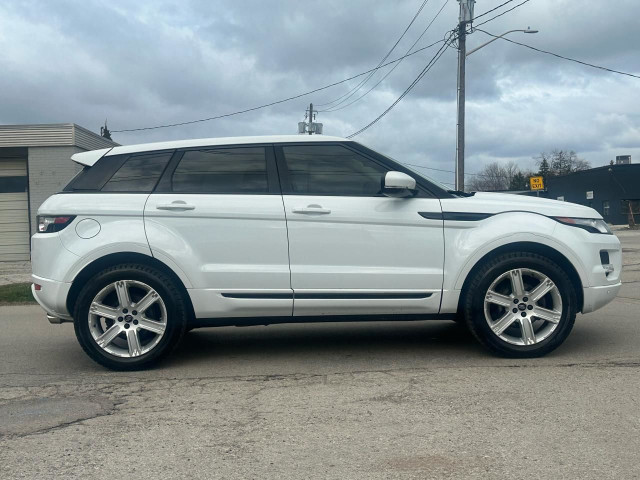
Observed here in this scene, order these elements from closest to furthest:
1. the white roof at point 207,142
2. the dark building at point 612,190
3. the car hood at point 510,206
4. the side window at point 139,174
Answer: the car hood at point 510,206 → the side window at point 139,174 → the white roof at point 207,142 → the dark building at point 612,190

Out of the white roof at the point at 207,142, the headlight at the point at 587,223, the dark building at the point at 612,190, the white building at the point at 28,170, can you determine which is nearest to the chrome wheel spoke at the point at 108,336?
the white roof at the point at 207,142

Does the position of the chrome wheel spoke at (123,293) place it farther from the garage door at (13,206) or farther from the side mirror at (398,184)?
the garage door at (13,206)

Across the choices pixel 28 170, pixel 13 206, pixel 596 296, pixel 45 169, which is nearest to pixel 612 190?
pixel 45 169

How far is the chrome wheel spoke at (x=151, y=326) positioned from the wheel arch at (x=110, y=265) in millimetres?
281

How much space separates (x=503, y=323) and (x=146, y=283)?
2.93 m

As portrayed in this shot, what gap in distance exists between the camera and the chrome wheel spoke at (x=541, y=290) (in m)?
5.54

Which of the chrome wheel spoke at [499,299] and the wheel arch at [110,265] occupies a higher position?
the wheel arch at [110,265]

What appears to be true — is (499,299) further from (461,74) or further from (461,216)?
(461,74)

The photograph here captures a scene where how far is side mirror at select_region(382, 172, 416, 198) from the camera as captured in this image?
5.38 meters

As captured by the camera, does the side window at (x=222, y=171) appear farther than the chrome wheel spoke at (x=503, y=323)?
Yes

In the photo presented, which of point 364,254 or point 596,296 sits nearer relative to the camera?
point 364,254

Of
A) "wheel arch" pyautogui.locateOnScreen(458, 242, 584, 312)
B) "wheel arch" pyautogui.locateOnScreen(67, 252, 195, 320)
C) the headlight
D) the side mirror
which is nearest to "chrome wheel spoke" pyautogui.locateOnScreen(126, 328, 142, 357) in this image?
"wheel arch" pyautogui.locateOnScreen(67, 252, 195, 320)

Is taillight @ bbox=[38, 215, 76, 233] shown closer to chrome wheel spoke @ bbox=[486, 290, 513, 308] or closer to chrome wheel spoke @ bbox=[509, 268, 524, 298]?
chrome wheel spoke @ bbox=[486, 290, 513, 308]

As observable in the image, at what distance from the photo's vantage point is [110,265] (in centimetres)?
554
